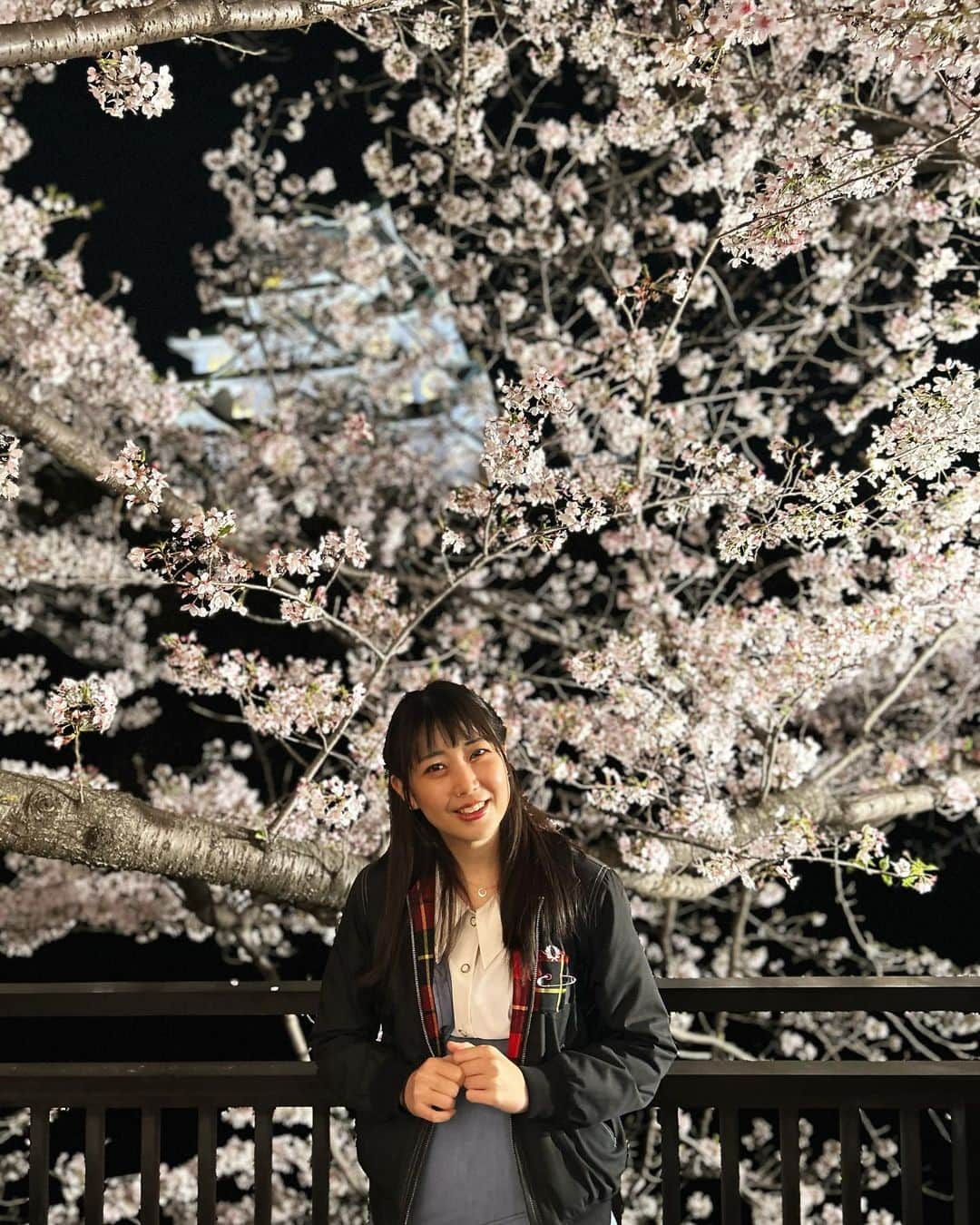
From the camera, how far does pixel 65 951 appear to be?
6.47 meters

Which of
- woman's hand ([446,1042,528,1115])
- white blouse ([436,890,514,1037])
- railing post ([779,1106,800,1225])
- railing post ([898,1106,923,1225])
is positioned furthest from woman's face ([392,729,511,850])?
railing post ([898,1106,923,1225])

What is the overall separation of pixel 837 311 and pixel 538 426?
3254mm

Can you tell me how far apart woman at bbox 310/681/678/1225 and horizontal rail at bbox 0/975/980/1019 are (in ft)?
1.35

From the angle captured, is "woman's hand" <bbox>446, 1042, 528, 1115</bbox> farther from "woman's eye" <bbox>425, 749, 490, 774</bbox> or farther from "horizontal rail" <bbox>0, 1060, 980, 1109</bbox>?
"horizontal rail" <bbox>0, 1060, 980, 1109</bbox>

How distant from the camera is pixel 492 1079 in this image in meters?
1.45

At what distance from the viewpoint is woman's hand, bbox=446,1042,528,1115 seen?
4.75 feet

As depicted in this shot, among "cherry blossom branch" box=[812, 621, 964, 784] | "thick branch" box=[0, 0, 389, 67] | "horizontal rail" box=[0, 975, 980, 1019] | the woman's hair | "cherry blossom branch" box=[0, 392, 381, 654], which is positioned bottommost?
"horizontal rail" box=[0, 975, 980, 1019]

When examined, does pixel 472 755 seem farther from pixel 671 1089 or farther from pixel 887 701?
pixel 887 701

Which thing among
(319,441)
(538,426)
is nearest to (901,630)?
(538,426)

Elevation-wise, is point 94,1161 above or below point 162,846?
below

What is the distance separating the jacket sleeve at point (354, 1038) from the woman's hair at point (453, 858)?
0.04 metres

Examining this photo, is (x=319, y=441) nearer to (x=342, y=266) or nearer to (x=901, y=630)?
(x=342, y=266)

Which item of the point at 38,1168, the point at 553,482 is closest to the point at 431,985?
the point at 38,1168

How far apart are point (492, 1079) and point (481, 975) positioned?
0.18m
